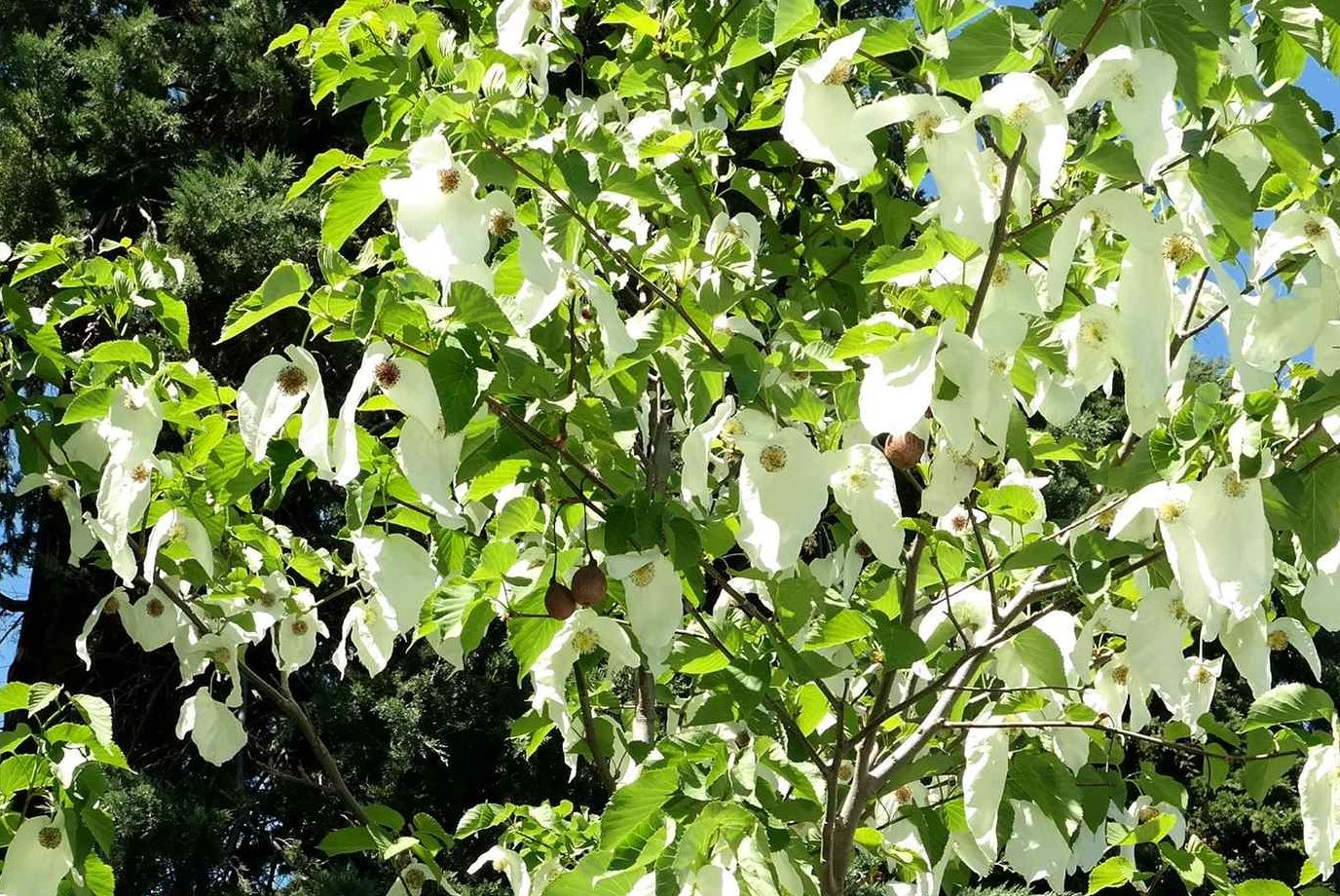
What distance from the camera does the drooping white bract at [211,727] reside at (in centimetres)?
202

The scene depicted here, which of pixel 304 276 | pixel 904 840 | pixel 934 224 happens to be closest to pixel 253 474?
pixel 304 276

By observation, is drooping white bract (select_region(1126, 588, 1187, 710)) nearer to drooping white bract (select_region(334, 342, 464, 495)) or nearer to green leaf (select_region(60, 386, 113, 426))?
drooping white bract (select_region(334, 342, 464, 495))

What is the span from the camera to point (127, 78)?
468cm

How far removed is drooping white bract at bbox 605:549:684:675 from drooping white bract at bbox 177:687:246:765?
0.99 m

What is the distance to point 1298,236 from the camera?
1.26 meters

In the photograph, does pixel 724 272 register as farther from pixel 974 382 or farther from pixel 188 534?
pixel 188 534

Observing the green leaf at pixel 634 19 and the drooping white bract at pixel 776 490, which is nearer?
the drooping white bract at pixel 776 490

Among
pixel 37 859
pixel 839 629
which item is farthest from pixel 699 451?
pixel 37 859

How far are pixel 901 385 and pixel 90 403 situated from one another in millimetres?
938

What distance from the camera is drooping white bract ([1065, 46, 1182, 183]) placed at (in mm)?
941

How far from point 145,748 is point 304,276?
3.80 metres

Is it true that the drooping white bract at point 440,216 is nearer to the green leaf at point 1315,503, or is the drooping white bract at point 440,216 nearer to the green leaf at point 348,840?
the green leaf at point 1315,503

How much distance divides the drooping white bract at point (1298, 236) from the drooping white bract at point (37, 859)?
4.51 ft

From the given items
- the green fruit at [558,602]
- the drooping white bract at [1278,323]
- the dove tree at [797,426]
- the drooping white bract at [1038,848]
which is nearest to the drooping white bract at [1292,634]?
the dove tree at [797,426]
